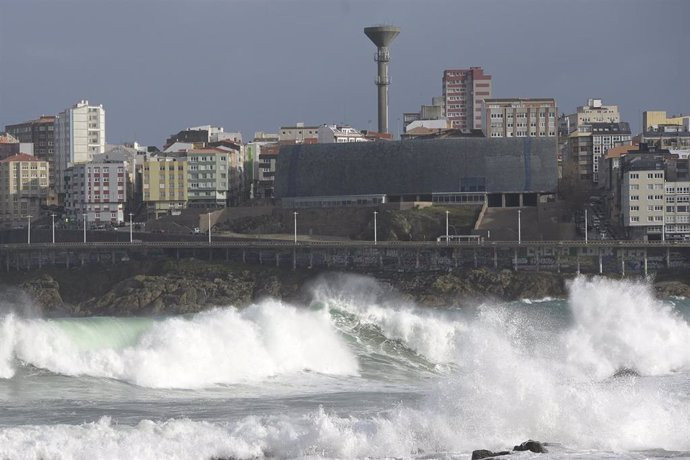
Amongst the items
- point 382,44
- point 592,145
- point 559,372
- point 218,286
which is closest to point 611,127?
point 592,145

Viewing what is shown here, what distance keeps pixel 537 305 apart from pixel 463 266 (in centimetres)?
1140

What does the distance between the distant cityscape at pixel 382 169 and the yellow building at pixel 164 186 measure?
10 centimetres

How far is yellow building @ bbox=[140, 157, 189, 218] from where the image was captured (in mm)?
123375

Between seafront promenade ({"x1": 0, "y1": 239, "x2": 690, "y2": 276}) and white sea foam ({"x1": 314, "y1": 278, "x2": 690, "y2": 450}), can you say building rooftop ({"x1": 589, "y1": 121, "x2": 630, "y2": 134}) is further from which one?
white sea foam ({"x1": 314, "y1": 278, "x2": 690, "y2": 450})

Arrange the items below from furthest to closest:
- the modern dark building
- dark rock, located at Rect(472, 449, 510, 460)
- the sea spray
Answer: the modern dark building → the sea spray → dark rock, located at Rect(472, 449, 510, 460)

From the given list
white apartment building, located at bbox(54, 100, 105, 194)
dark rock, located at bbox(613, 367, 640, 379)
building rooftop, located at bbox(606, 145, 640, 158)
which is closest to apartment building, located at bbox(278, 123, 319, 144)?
white apartment building, located at bbox(54, 100, 105, 194)

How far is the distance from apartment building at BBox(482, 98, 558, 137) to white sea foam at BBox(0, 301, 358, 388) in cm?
8576

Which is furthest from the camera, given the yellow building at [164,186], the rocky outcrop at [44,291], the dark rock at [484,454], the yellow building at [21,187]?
the yellow building at [21,187]

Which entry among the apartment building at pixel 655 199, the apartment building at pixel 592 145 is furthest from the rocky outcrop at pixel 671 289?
the apartment building at pixel 592 145

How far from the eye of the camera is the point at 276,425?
109ft

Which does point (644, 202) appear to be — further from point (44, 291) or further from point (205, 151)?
point (205, 151)

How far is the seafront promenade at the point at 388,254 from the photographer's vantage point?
88.5 m

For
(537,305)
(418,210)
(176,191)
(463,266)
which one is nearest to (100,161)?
(176,191)

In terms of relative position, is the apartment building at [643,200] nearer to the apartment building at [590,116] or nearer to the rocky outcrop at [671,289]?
the rocky outcrop at [671,289]
